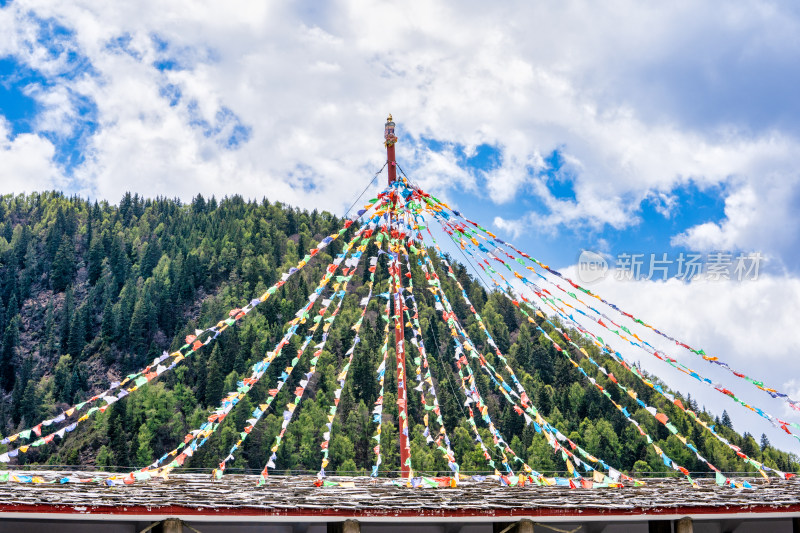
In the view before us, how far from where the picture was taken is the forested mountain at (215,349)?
5781cm

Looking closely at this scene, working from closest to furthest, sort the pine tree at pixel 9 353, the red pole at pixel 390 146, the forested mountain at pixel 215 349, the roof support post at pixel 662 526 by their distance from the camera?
the roof support post at pixel 662 526, the red pole at pixel 390 146, the forested mountain at pixel 215 349, the pine tree at pixel 9 353

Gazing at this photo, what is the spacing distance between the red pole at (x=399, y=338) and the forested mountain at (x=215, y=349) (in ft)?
104

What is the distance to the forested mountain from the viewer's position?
5781cm

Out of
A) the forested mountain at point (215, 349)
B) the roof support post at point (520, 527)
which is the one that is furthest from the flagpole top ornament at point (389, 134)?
the forested mountain at point (215, 349)

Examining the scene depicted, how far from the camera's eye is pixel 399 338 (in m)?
13.0

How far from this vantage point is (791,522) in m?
11.8

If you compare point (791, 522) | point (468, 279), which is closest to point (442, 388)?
point (468, 279)

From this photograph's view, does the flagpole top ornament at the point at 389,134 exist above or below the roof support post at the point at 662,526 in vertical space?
above

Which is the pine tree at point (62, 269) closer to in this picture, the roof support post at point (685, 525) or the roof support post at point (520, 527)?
the roof support post at point (520, 527)

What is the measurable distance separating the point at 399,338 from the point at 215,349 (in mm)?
62049

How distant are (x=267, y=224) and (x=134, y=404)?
48.1 m

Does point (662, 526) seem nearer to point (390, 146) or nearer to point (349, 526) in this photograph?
point (349, 526)

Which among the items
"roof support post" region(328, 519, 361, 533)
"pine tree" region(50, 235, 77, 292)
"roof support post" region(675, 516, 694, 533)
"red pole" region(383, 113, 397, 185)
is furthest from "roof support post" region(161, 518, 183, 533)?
"pine tree" region(50, 235, 77, 292)

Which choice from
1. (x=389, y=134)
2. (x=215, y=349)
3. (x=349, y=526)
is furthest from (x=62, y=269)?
(x=349, y=526)
